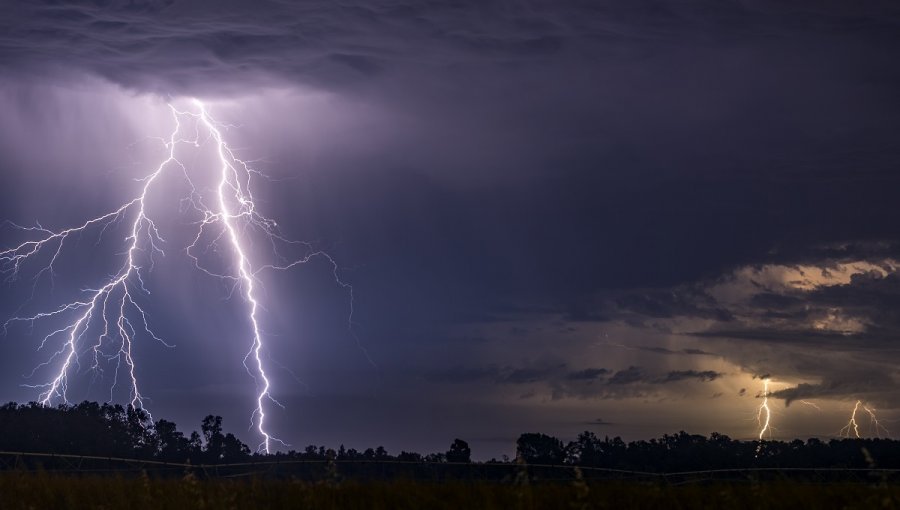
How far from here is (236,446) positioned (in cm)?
7938

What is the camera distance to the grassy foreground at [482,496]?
13305 mm

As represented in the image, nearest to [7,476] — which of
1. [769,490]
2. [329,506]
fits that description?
[329,506]

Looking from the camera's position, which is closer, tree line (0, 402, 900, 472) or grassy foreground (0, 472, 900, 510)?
grassy foreground (0, 472, 900, 510)

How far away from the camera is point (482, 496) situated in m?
14.3

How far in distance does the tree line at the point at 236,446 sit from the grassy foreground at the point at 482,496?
100 feet

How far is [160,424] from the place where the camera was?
79.9 metres

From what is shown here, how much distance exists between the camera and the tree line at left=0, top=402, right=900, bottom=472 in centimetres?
5619

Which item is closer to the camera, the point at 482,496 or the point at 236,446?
the point at 482,496

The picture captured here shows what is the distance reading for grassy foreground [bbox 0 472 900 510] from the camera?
13305mm

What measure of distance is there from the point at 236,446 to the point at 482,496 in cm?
6842

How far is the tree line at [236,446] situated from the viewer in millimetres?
56188

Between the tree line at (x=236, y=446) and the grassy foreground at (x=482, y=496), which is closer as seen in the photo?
the grassy foreground at (x=482, y=496)

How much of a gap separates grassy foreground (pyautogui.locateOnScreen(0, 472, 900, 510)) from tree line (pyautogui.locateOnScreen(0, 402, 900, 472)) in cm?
3059

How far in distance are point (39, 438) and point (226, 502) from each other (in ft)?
193
